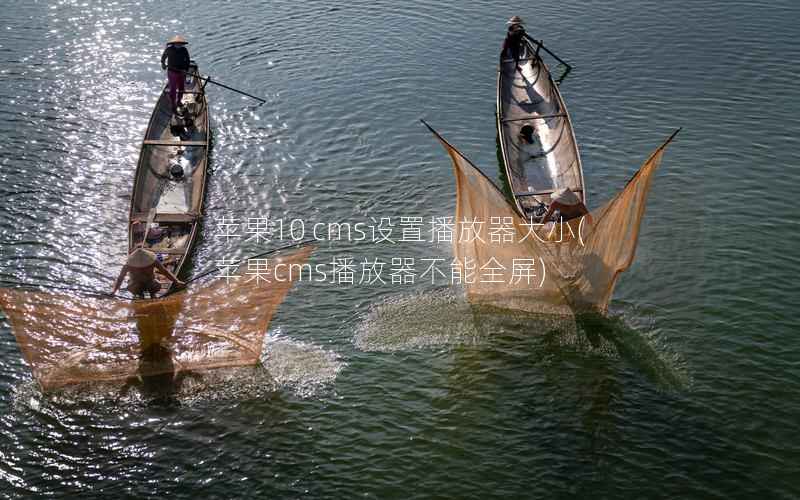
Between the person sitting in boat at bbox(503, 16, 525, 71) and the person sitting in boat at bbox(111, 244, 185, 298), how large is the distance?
14.9 m

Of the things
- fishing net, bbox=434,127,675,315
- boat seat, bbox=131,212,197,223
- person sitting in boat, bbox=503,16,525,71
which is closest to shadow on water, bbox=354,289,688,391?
fishing net, bbox=434,127,675,315

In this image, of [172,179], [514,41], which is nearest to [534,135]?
[514,41]

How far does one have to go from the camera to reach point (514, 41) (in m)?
26.6

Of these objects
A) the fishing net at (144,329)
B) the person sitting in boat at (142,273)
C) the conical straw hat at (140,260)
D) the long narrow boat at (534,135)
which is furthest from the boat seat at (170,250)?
the long narrow boat at (534,135)

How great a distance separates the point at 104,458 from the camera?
13.8 metres

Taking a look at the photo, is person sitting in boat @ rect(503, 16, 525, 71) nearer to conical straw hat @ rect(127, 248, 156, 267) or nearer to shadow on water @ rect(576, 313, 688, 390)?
shadow on water @ rect(576, 313, 688, 390)

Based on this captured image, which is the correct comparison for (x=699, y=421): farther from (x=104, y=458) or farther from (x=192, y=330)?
(x=104, y=458)

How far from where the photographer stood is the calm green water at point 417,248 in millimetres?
13805

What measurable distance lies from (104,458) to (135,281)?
3.52m

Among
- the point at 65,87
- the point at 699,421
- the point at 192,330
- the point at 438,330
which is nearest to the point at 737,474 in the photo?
the point at 699,421

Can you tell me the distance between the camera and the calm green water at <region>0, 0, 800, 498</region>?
13805 mm

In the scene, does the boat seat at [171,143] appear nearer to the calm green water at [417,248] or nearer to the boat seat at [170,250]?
the calm green water at [417,248]

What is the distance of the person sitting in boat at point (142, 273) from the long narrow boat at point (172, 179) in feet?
2.23

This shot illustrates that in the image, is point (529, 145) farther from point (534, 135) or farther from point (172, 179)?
point (172, 179)
